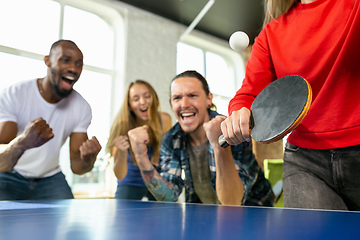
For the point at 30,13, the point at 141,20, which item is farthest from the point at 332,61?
the point at 141,20

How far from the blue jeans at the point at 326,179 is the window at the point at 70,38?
1.20 m

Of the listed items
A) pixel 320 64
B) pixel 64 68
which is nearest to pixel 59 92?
pixel 64 68

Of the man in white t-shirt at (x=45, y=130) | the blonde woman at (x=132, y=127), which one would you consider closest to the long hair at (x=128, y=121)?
the blonde woman at (x=132, y=127)

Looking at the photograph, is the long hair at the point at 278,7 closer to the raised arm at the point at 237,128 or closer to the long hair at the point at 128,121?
the raised arm at the point at 237,128

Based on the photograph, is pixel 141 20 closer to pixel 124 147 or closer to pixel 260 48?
pixel 124 147

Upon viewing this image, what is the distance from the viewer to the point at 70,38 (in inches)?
100

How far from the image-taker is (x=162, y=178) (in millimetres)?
1336

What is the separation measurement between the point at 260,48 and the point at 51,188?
3.65ft

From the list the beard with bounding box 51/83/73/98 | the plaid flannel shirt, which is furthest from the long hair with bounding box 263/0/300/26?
the beard with bounding box 51/83/73/98

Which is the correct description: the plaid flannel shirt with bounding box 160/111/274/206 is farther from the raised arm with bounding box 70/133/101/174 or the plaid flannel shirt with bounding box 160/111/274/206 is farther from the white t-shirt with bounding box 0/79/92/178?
the white t-shirt with bounding box 0/79/92/178

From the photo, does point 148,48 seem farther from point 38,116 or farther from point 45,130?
point 45,130

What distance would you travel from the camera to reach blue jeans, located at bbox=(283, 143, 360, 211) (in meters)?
0.72

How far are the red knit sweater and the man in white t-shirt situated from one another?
873 millimetres

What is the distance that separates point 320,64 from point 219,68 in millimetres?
1468
